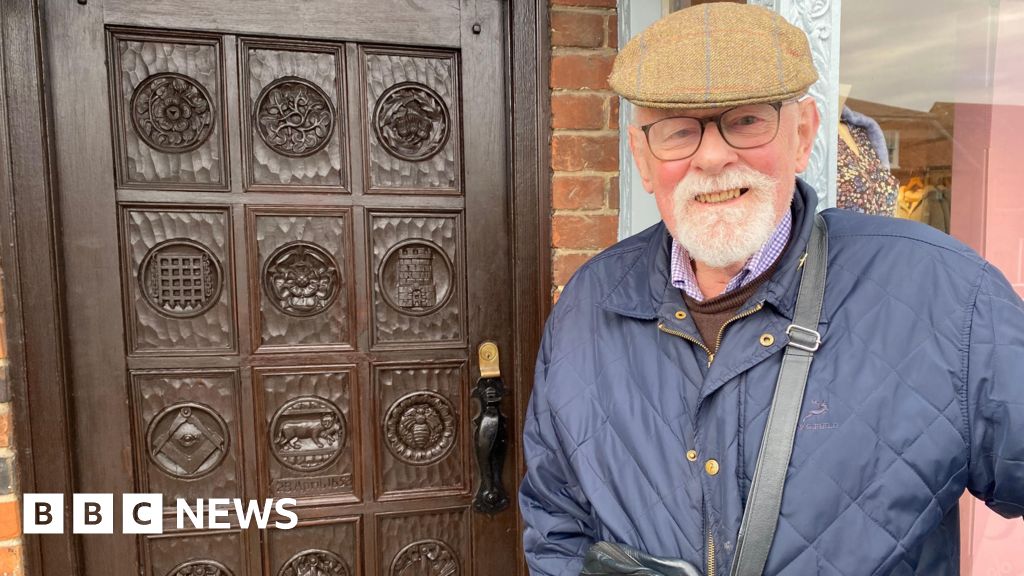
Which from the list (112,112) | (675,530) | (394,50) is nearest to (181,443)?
(112,112)

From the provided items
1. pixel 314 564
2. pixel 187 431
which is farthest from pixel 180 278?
pixel 314 564

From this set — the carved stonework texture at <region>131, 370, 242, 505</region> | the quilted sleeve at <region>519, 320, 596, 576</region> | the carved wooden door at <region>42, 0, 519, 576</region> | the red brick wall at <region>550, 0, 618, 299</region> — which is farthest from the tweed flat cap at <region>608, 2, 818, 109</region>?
the carved stonework texture at <region>131, 370, 242, 505</region>

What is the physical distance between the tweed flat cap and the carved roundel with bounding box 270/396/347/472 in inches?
49.7

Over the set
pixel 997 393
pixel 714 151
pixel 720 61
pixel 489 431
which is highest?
pixel 720 61

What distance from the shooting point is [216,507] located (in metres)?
1.63

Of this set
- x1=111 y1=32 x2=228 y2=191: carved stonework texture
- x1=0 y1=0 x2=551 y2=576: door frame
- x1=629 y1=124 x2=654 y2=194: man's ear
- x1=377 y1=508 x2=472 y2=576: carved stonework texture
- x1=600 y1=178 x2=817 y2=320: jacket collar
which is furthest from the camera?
x1=377 y1=508 x2=472 y2=576: carved stonework texture

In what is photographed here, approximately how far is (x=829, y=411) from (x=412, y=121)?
132 cm

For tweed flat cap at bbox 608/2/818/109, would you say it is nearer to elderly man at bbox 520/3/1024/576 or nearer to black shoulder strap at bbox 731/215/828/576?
elderly man at bbox 520/3/1024/576

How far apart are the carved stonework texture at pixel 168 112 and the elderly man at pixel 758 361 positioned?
3.86 ft

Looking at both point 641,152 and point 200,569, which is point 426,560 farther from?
point 641,152

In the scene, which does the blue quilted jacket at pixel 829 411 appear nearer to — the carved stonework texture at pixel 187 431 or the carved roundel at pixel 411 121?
the carved roundel at pixel 411 121

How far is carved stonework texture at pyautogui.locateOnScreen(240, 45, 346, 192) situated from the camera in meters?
1.57

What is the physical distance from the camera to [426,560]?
175 centimetres

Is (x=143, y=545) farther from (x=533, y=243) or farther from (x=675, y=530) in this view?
(x=675, y=530)
